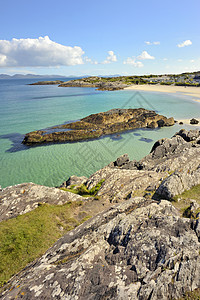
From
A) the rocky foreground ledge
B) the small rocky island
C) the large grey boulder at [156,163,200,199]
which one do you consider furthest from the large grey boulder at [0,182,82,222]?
the small rocky island

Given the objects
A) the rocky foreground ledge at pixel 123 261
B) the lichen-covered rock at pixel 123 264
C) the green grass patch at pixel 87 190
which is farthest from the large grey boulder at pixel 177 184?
the green grass patch at pixel 87 190

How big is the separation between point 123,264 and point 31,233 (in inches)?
294

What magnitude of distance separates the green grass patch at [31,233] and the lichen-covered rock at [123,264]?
1073mm

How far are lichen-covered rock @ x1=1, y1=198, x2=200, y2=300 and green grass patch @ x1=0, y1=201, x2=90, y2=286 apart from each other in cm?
107

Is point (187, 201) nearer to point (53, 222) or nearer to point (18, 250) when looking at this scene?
point (53, 222)

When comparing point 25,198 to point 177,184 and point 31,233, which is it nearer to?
point 31,233

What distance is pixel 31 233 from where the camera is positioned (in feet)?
38.9

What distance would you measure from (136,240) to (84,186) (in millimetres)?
13144

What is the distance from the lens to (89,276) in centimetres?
716

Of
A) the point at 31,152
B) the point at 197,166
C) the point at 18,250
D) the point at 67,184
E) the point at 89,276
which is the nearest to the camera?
the point at 89,276

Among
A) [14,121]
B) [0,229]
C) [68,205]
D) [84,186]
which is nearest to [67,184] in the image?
[84,186]

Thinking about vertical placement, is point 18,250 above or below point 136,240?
below

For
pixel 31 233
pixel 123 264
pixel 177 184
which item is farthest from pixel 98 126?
pixel 123 264

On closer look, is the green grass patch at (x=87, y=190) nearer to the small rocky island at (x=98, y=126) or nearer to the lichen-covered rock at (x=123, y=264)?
the lichen-covered rock at (x=123, y=264)
